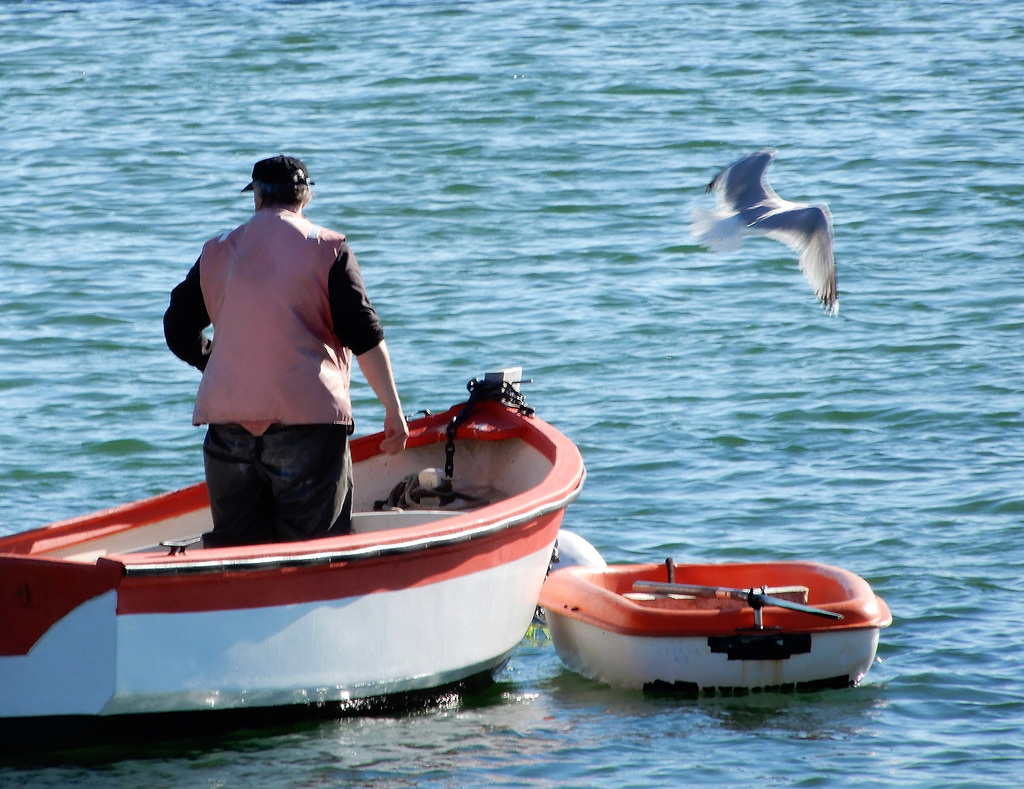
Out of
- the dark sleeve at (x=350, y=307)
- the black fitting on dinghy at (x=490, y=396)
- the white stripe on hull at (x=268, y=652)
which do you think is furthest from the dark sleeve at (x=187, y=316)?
the black fitting on dinghy at (x=490, y=396)

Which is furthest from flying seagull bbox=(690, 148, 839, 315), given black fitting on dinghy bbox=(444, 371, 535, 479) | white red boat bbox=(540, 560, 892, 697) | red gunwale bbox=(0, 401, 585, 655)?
white red boat bbox=(540, 560, 892, 697)

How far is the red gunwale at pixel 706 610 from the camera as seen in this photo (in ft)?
18.1

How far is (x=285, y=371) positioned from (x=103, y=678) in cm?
103

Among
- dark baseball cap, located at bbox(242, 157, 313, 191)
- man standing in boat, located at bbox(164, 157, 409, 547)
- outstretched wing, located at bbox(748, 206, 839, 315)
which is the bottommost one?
man standing in boat, located at bbox(164, 157, 409, 547)

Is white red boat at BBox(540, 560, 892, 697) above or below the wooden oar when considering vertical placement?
below

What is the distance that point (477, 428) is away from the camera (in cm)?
655

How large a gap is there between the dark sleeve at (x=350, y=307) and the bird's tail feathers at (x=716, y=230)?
5.87 ft

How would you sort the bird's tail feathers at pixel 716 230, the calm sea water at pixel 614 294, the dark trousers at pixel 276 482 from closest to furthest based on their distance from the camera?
the dark trousers at pixel 276 482 < the calm sea water at pixel 614 294 < the bird's tail feathers at pixel 716 230

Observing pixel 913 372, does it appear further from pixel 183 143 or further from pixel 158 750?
pixel 183 143

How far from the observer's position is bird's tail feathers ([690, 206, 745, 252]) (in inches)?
246

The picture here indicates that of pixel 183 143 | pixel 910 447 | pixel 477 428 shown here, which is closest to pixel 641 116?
pixel 183 143

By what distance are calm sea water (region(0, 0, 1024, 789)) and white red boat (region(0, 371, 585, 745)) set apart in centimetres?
23

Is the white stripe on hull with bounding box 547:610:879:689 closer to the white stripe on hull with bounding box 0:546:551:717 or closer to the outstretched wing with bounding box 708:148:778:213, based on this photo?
the white stripe on hull with bounding box 0:546:551:717

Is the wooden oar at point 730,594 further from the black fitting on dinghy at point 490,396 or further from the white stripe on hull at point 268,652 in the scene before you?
the black fitting on dinghy at point 490,396
